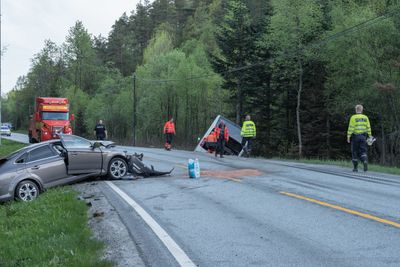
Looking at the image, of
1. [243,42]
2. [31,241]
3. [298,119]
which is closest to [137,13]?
[243,42]

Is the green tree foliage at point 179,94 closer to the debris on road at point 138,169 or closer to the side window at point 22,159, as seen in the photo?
the debris on road at point 138,169

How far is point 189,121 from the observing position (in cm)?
6150

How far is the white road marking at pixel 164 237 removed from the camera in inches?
216

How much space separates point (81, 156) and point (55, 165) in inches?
30.7

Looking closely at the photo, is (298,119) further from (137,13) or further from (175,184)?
(137,13)

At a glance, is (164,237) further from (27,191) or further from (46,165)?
(46,165)

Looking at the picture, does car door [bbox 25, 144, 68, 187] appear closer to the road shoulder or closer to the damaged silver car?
the damaged silver car

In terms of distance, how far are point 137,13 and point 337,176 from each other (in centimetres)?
9273

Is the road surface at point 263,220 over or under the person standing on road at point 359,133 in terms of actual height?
under

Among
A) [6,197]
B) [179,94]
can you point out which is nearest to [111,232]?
[6,197]

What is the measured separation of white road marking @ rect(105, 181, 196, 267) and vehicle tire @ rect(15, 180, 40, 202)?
10.2 ft

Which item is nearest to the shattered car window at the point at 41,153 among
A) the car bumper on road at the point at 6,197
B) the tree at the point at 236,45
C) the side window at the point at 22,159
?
the side window at the point at 22,159

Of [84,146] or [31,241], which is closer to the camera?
[31,241]

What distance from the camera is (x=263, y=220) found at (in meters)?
7.59
